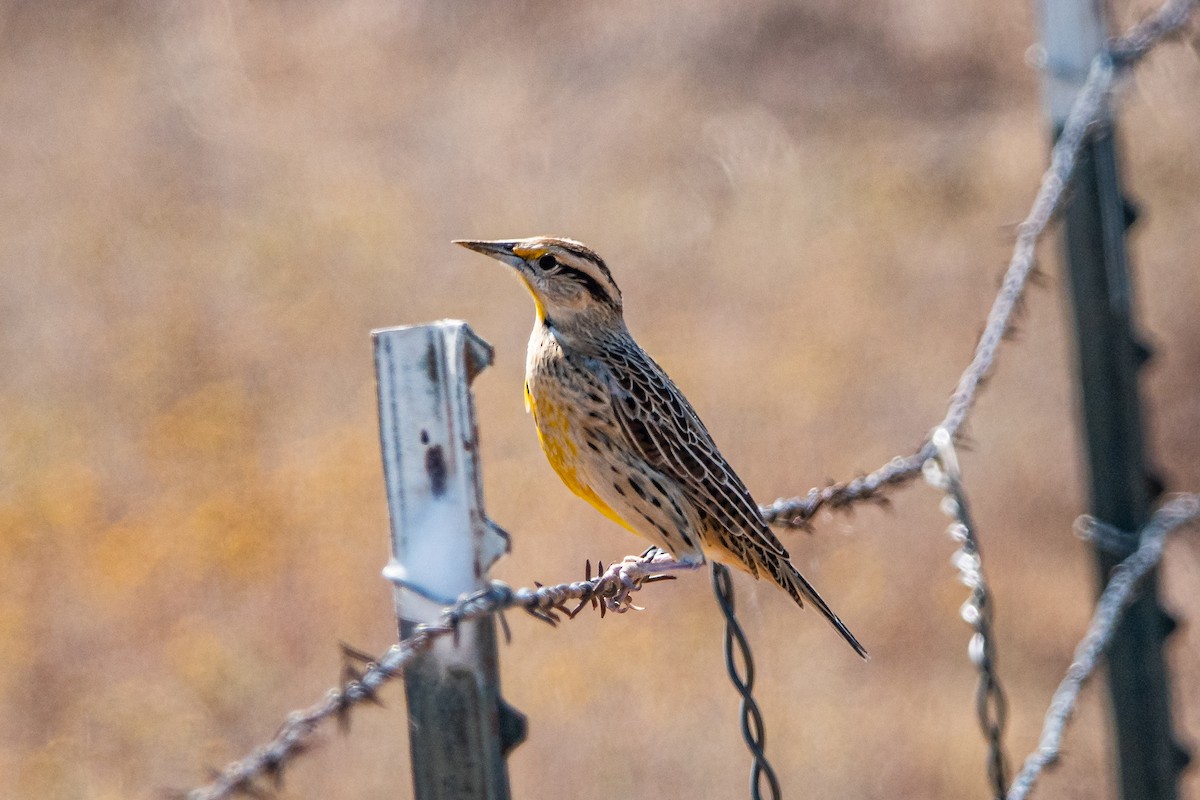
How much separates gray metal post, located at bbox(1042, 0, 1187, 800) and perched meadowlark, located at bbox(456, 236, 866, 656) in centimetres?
111

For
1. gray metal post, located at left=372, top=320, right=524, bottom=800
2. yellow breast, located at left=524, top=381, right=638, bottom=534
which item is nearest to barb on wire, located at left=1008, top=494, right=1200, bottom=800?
yellow breast, located at left=524, top=381, right=638, bottom=534

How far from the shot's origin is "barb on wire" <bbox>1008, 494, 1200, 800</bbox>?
336 centimetres

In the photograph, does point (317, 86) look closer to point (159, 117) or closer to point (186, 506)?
point (159, 117)

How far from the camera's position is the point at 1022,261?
3783 millimetres

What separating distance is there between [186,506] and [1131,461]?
223 inches

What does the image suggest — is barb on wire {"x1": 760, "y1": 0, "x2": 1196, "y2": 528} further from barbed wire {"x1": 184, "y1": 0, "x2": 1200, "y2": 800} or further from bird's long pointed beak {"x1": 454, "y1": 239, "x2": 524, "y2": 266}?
bird's long pointed beak {"x1": 454, "y1": 239, "x2": 524, "y2": 266}

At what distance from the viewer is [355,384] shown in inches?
367

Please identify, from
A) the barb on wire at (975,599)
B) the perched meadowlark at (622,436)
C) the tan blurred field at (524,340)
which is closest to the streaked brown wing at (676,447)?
the perched meadowlark at (622,436)

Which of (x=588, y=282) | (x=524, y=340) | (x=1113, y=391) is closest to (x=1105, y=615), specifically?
(x=1113, y=391)

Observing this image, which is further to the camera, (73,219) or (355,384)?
(73,219)

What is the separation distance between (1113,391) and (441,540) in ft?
9.20

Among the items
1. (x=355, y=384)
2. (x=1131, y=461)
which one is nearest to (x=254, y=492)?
(x=355, y=384)

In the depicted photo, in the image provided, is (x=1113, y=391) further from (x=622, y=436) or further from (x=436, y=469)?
(x=436, y=469)

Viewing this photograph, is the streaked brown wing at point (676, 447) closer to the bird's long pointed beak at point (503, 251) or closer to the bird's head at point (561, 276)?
the bird's head at point (561, 276)
